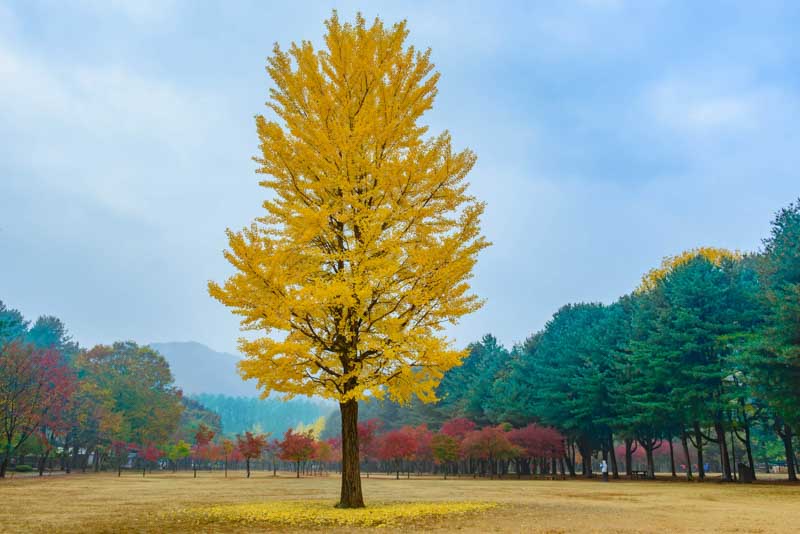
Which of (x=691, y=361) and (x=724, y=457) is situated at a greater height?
(x=691, y=361)

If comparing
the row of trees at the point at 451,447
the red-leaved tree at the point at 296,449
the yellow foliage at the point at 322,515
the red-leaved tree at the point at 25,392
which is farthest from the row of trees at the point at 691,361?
the red-leaved tree at the point at 25,392

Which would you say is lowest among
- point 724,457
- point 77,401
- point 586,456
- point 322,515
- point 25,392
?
point 586,456

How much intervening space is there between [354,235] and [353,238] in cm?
16

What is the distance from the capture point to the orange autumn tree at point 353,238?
44.7 ft

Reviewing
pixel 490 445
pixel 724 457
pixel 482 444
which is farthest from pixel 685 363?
pixel 482 444

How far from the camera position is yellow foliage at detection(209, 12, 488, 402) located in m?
13.6

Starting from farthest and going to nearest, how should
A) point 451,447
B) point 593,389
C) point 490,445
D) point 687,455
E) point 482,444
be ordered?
point 451,447
point 482,444
point 490,445
point 593,389
point 687,455

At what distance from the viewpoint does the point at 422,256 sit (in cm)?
1358

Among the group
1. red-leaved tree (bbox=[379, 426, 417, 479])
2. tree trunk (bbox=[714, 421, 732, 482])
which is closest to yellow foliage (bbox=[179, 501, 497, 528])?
tree trunk (bbox=[714, 421, 732, 482])

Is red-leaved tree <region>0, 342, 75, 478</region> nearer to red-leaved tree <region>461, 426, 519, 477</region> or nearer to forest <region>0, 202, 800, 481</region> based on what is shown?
forest <region>0, 202, 800, 481</region>

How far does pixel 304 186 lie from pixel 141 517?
9.79 m

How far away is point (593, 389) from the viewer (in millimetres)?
44938

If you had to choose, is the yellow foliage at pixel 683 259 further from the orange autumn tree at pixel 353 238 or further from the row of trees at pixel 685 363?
the orange autumn tree at pixel 353 238

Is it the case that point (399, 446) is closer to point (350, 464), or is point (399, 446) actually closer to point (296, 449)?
→ point (296, 449)
